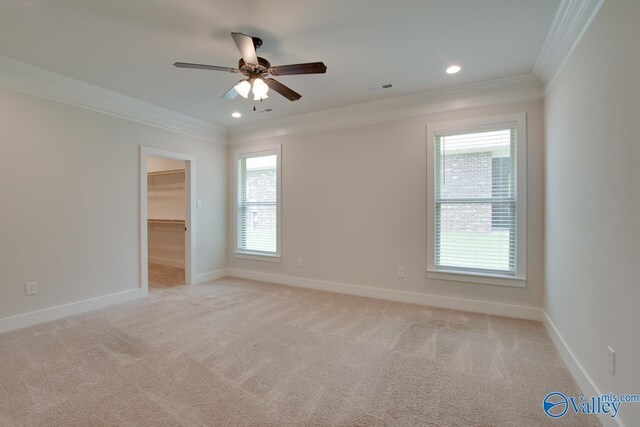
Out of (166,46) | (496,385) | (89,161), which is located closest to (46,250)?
(89,161)

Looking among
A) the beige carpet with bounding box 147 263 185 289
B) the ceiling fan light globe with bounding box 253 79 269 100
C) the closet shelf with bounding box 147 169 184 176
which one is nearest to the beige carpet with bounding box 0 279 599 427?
the beige carpet with bounding box 147 263 185 289

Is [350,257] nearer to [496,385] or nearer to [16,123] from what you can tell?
Answer: [496,385]

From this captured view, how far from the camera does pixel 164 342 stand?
107 inches

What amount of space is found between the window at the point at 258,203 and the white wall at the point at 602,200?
3775mm

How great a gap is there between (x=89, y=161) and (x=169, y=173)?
2730 millimetres

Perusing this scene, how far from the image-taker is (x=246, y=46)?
2.22 metres

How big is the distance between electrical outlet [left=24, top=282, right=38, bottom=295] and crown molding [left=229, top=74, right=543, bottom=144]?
354cm

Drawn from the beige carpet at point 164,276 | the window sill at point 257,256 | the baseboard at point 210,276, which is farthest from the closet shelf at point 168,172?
the baseboard at point 210,276

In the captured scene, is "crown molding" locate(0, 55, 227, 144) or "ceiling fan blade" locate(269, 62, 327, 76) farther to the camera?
"crown molding" locate(0, 55, 227, 144)

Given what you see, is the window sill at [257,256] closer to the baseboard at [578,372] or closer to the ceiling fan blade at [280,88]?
the ceiling fan blade at [280,88]

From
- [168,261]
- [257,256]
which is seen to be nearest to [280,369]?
[257,256]

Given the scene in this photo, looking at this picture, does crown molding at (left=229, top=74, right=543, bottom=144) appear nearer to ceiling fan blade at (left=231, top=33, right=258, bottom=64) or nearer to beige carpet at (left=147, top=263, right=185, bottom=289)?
ceiling fan blade at (left=231, top=33, right=258, bottom=64)

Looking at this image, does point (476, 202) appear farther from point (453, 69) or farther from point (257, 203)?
point (257, 203)

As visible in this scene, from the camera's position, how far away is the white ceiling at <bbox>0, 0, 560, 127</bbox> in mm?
2146
